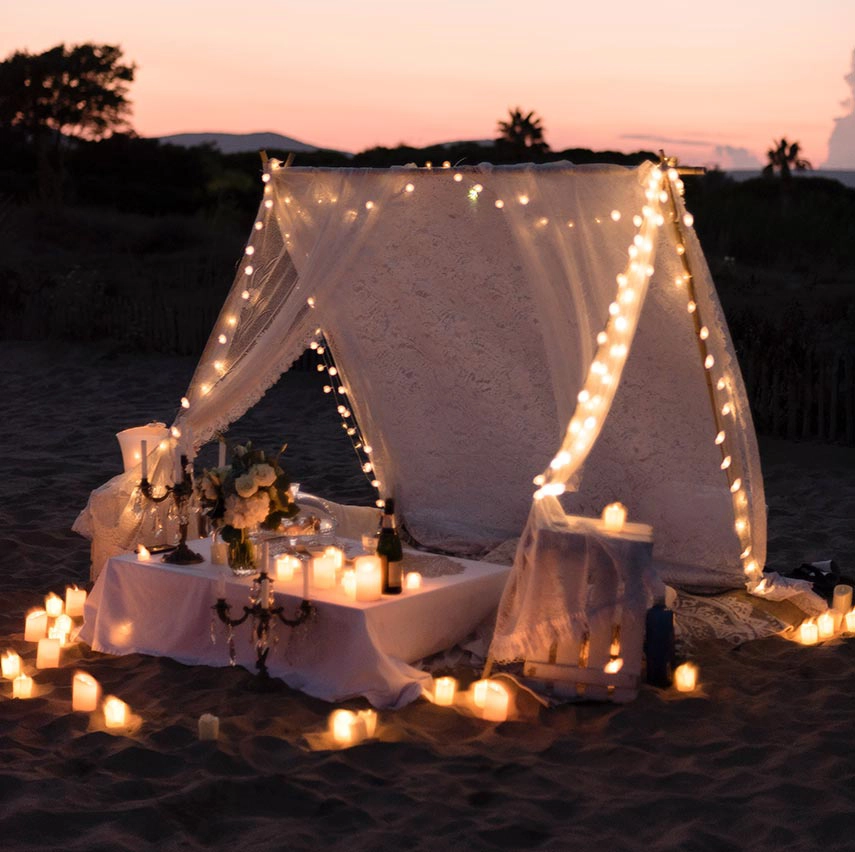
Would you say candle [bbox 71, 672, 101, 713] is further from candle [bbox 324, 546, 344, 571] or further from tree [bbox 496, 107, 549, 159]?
tree [bbox 496, 107, 549, 159]

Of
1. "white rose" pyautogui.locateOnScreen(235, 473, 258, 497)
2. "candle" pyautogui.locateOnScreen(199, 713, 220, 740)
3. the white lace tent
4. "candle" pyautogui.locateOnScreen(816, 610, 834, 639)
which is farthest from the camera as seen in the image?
"candle" pyautogui.locateOnScreen(816, 610, 834, 639)

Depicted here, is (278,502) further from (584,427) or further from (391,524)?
(584,427)

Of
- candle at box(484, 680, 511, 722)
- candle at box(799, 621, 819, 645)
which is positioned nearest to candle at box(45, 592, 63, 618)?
candle at box(484, 680, 511, 722)

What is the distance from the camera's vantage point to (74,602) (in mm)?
5602

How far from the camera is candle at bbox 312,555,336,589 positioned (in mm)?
4836

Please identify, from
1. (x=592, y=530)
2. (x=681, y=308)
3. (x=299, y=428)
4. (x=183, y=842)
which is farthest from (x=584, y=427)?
(x=299, y=428)

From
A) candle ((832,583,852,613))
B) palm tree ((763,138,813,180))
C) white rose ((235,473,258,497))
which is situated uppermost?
palm tree ((763,138,813,180))

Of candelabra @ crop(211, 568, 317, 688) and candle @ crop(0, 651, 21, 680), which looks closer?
candelabra @ crop(211, 568, 317, 688)

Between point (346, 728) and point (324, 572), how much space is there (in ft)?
2.63

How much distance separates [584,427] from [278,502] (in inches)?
52.2

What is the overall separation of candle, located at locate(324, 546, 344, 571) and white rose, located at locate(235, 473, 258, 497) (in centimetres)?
50

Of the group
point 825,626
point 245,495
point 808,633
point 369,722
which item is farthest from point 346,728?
point 825,626

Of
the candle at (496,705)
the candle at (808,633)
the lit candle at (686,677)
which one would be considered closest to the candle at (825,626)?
the candle at (808,633)

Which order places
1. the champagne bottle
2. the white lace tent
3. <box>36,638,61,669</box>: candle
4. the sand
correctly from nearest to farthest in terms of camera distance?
1. the sand
2. the champagne bottle
3. <box>36,638,61,669</box>: candle
4. the white lace tent
